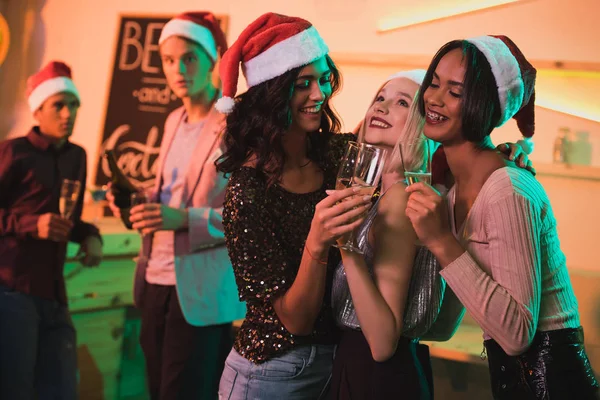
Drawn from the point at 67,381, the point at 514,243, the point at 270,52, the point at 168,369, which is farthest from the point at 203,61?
the point at 514,243

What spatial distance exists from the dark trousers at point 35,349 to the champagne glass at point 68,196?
397mm

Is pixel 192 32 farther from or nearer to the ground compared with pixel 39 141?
farther from the ground

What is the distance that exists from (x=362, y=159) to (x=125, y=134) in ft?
10.5

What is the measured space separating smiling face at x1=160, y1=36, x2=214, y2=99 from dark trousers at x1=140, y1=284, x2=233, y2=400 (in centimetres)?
88

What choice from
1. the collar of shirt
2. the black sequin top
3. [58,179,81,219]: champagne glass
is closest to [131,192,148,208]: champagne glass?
[58,179,81,219]: champagne glass

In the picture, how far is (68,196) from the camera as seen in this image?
8.84ft

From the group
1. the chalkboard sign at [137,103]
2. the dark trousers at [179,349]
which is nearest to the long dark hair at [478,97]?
the dark trousers at [179,349]

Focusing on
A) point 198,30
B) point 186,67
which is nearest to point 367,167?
point 186,67

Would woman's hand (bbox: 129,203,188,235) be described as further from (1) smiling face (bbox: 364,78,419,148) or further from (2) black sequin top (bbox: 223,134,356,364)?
(1) smiling face (bbox: 364,78,419,148)

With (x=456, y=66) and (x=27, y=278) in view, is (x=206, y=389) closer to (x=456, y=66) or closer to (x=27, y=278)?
(x=27, y=278)

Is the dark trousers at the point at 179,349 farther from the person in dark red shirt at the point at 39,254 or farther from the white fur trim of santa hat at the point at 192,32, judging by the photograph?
the white fur trim of santa hat at the point at 192,32

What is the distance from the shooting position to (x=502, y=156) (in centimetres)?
157

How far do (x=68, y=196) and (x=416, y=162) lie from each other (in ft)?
5.89

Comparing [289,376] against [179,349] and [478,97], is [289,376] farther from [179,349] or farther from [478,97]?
[179,349]
